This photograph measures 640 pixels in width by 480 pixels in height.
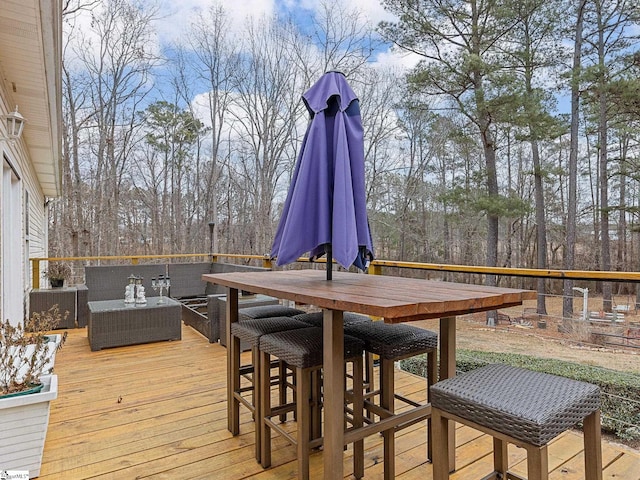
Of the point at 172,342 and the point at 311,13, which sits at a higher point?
the point at 311,13

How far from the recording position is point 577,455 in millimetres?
2229

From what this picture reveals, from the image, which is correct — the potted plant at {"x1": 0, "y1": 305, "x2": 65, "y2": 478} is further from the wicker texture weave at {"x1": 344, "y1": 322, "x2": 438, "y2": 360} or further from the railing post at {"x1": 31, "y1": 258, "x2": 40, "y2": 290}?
the railing post at {"x1": 31, "y1": 258, "x2": 40, "y2": 290}

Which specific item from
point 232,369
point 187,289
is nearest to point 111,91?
point 187,289

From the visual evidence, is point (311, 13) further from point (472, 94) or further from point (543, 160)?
point (543, 160)

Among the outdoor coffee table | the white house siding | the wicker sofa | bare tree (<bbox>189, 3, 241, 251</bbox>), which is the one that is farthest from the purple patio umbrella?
bare tree (<bbox>189, 3, 241, 251</bbox>)

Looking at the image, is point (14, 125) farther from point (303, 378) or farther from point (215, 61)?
point (215, 61)

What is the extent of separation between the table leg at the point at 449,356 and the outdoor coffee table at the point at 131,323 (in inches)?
141

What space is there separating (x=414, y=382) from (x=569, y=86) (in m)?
10.3

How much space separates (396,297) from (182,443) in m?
1.67

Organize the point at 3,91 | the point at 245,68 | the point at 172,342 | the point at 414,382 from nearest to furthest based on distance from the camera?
the point at 3,91, the point at 414,382, the point at 172,342, the point at 245,68

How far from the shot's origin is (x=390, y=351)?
2.05 meters

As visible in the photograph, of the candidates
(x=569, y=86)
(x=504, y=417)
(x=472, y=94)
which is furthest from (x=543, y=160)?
(x=504, y=417)

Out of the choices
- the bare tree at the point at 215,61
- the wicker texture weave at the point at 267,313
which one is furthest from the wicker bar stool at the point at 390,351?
the bare tree at the point at 215,61

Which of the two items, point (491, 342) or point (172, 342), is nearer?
point (491, 342)
